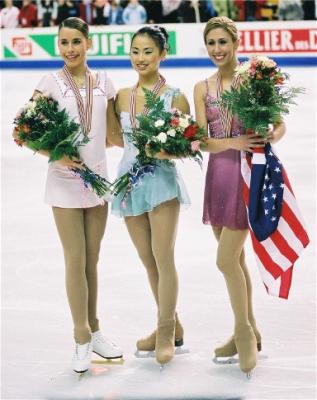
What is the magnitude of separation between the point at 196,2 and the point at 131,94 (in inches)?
550

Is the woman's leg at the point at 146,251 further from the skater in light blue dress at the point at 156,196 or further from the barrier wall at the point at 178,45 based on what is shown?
the barrier wall at the point at 178,45

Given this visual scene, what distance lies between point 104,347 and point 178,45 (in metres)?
14.1

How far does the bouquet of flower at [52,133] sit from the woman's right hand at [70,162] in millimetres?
15

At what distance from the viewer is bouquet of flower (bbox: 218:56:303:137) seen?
4.18 m

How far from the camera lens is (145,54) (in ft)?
14.6

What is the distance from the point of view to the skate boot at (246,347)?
4426 millimetres

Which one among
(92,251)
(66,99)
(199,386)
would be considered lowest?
(199,386)

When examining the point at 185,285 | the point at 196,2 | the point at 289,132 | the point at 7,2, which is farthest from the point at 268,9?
the point at 185,285

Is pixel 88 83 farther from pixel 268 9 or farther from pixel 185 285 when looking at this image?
pixel 268 9

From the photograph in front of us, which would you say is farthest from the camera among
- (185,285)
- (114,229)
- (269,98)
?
(114,229)

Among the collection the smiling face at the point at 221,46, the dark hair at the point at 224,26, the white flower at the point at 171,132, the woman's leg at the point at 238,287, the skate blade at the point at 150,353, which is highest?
the dark hair at the point at 224,26

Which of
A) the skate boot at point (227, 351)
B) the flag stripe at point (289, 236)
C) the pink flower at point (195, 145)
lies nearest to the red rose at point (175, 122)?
the pink flower at point (195, 145)

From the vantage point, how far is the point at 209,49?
14.5ft

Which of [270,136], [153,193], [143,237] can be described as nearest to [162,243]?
[143,237]
